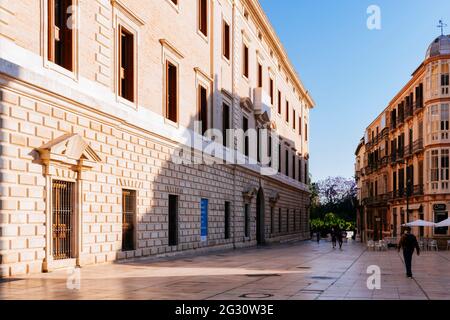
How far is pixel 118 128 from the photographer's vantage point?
17.9 metres

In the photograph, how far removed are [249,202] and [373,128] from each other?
39.8 meters

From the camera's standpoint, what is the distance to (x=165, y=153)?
21469 mm

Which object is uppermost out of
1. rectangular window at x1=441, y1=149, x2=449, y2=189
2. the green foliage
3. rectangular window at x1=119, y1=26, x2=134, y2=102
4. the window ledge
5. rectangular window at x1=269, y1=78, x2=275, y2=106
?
rectangular window at x1=269, y1=78, x2=275, y2=106

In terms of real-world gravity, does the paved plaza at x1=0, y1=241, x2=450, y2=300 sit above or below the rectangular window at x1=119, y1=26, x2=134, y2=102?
below

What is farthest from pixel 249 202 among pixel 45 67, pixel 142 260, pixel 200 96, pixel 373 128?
pixel 373 128

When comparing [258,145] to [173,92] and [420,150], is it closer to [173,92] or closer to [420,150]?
[420,150]

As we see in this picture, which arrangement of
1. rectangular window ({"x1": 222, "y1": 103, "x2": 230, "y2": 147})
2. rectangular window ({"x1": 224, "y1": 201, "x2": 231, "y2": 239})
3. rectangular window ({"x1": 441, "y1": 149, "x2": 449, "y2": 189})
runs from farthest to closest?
1. rectangular window ({"x1": 441, "y1": 149, "x2": 449, "y2": 189})
2. rectangular window ({"x1": 224, "y1": 201, "x2": 231, "y2": 239})
3. rectangular window ({"x1": 222, "y1": 103, "x2": 230, "y2": 147})

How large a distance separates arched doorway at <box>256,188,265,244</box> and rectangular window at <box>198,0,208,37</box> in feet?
42.4

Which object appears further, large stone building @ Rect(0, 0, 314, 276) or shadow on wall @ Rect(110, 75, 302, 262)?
shadow on wall @ Rect(110, 75, 302, 262)

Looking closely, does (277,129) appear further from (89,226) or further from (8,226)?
(8,226)

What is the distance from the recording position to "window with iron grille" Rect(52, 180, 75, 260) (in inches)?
583

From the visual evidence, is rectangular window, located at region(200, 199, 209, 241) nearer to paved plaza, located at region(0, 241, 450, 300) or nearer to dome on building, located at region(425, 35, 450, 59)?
paved plaza, located at region(0, 241, 450, 300)

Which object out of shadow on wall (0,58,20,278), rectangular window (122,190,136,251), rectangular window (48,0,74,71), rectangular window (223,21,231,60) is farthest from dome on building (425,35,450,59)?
shadow on wall (0,58,20,278)

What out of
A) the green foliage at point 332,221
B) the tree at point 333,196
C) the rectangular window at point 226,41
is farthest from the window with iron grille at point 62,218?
the tree at point 333,196
